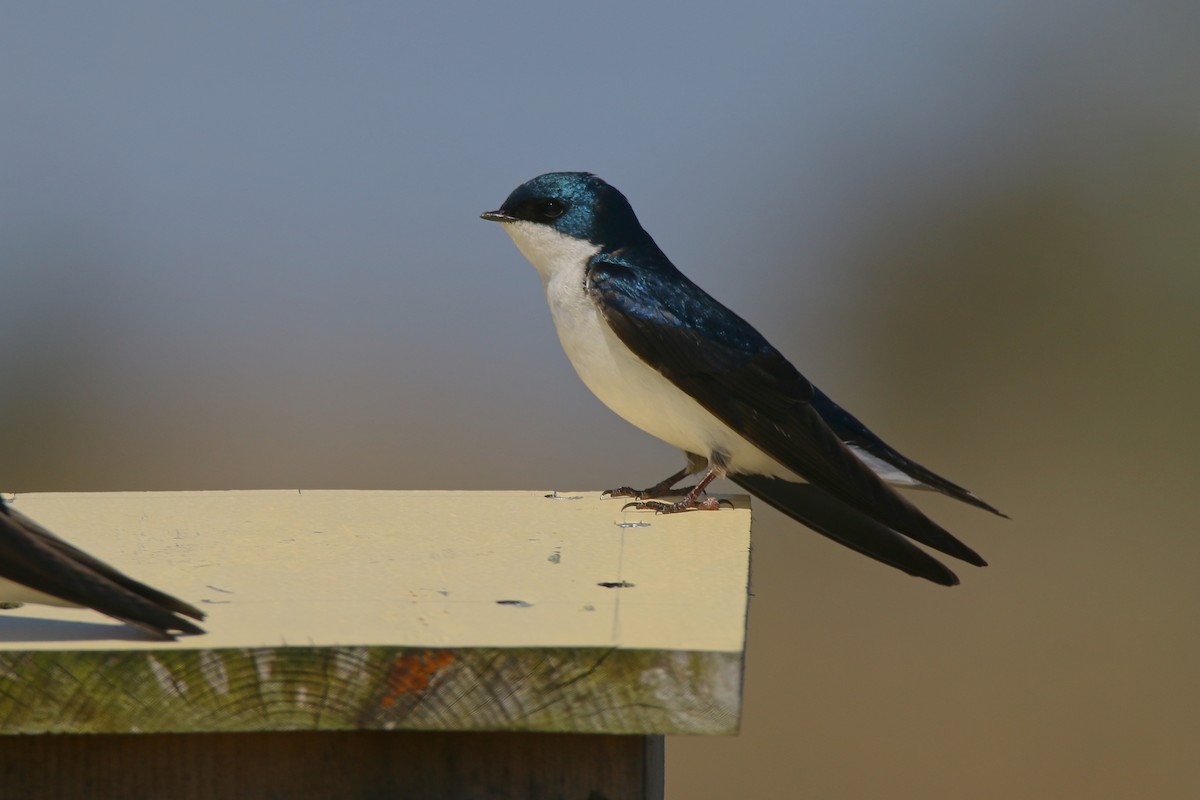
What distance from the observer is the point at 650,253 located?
128 inches

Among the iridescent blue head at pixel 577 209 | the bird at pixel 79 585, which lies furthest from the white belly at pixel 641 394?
the bird at pixel 79 585

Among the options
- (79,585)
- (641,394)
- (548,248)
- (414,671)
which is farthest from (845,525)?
(79,585)

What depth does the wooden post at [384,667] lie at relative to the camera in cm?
138

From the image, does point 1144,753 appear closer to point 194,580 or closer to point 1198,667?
point 1198,667

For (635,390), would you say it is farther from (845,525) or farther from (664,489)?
(845,525)

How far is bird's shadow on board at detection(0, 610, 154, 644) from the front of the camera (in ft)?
4.70

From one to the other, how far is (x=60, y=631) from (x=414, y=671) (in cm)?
36

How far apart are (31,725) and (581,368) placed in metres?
1.71

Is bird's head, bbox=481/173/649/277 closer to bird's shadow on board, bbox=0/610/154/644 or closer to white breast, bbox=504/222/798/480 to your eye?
white breast, bbox=504/222/798/480

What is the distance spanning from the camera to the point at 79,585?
56.0 inches

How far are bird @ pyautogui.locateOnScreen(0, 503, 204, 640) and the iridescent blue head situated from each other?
1878 millimetres

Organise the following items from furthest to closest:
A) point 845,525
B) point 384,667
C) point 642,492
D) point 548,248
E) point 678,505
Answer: point 548,248
point 642,492
point 845,525
point 678,505
point 384,667

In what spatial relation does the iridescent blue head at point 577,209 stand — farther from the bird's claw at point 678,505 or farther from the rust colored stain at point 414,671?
the rust colored stain at point 414,671

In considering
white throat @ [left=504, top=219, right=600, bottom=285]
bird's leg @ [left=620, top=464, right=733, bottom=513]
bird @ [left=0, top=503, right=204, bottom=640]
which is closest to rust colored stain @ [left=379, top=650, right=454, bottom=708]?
bird @ [left=0, top=503, right=204, bottom=640]
